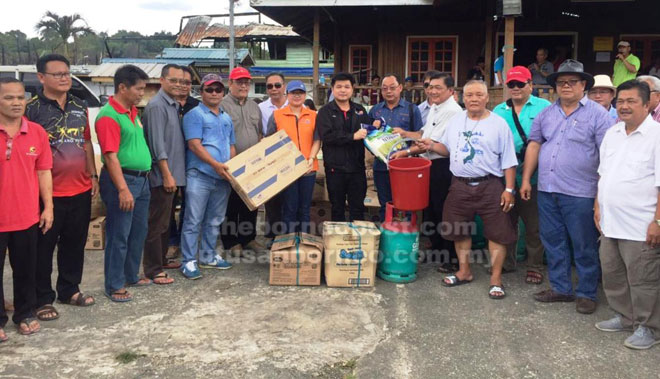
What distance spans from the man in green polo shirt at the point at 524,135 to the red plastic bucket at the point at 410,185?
89cm

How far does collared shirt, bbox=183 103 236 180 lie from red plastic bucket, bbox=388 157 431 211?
1.62 metres

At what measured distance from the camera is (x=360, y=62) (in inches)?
578

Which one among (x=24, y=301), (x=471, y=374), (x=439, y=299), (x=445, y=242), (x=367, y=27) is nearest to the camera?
(x=471, y=374)

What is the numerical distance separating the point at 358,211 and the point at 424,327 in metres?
1.90

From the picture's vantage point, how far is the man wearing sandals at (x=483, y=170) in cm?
465

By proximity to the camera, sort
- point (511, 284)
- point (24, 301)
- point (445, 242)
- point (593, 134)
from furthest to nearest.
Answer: point (445, 242) → point (511, 284) → point (593, 134) → point (24, 301)

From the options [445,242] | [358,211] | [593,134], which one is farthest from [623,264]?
[358,211]

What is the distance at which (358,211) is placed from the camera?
5750 millimetres

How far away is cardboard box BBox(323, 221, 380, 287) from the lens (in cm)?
486

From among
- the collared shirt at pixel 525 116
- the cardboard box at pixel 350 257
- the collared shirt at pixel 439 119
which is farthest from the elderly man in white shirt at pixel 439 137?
the cardboard box at pixel 350 257

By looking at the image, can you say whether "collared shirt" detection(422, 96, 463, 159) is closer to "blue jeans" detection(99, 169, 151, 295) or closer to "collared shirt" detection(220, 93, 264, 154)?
"collared shirt" detection(220, 93, 264, 154)

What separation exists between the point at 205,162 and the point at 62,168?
4.42 feet

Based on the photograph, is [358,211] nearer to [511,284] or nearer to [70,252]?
[511,284]

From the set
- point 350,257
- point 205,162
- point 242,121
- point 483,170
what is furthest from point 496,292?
point 242,121
